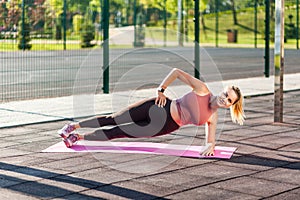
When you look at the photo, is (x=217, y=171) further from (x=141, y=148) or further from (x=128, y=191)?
(x=141, y=148)

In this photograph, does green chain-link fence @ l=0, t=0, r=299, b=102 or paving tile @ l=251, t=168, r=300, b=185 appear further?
green chain-link fence @ l=0, t=0, r=299, b=102

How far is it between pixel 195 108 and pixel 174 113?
254 mm

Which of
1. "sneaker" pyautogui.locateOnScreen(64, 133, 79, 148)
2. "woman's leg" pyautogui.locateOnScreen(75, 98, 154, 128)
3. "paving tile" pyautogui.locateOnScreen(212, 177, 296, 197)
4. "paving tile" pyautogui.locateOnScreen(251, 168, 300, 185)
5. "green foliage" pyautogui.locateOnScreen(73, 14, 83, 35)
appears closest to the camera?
"paving tile" pyautogui.locateOnScreen(212, 177, 296, 197)

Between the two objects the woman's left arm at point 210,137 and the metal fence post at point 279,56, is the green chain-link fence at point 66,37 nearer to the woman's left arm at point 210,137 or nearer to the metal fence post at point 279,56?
the metal fence post at point 279,56

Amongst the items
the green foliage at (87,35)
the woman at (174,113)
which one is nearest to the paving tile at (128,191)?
the woman at (174,113)

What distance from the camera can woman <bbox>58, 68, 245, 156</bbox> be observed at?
8.48 meters

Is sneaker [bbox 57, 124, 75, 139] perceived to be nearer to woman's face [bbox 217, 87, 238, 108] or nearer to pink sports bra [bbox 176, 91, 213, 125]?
pink sports bra [bbox 176, 91, 213, 125]

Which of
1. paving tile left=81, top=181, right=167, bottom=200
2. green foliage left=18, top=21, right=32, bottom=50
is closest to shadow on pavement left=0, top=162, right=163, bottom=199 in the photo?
paving tile left=81, top=181, right=167, bottom=200

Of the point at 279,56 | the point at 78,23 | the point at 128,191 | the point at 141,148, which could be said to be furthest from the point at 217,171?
the point at 78,23

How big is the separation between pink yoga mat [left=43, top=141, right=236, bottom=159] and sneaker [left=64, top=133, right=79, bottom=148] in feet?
0.16

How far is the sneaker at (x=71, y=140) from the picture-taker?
8.86m

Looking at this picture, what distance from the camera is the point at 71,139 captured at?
8.88 meters

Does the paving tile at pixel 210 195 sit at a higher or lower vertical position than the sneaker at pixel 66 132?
lower

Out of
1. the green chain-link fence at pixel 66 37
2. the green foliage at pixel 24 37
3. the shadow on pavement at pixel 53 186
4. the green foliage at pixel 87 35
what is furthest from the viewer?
the green foliage at pixel 87 35
